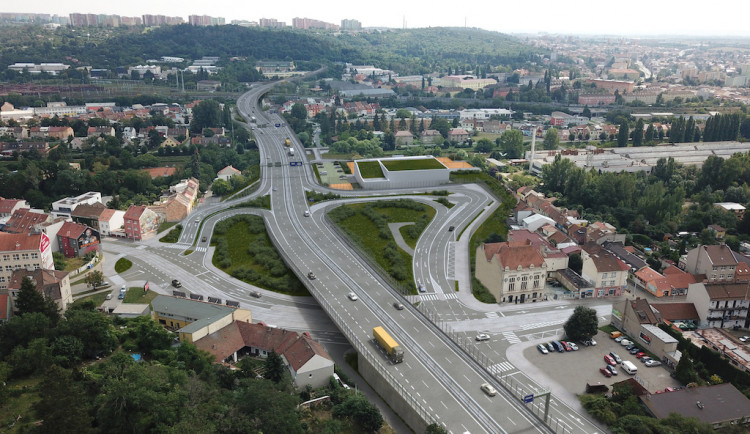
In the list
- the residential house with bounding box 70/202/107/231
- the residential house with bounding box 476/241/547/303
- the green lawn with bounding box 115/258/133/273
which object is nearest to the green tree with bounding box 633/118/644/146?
the residential house with bounding box 476/241/547/303

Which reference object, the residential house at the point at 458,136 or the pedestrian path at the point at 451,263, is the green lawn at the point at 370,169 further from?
the residential house at the point at 458,136

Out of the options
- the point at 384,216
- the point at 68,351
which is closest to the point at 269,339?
the point at 68,351

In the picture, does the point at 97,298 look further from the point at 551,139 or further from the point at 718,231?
the point at 551,139

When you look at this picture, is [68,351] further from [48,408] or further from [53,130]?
[53,130]

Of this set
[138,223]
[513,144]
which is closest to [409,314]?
[138,223]

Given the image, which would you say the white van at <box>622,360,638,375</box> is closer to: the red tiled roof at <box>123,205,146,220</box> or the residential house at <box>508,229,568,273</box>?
the residential house at <box>508,229,568,273</box>
